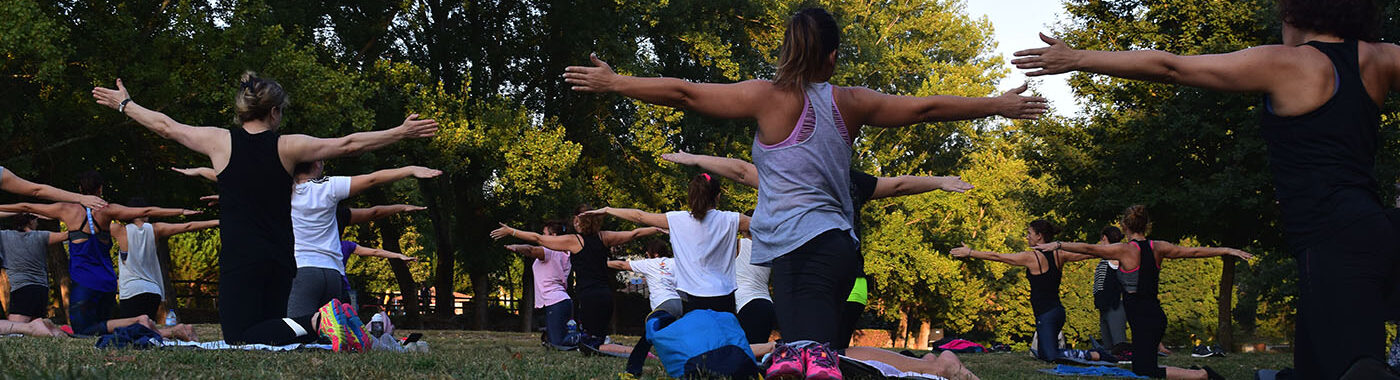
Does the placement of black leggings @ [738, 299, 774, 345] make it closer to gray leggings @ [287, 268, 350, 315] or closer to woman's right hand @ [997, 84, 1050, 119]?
gray leggings @ [287, 268, 350, 315]

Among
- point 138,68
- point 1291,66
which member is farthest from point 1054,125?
point 1291,66

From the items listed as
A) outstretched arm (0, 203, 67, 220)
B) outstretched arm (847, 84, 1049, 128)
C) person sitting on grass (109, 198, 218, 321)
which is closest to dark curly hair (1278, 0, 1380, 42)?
outstretched arm (847, 84, 1049, 128)

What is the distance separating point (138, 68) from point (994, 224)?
35.3 meters

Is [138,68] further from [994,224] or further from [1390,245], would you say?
[994,224]

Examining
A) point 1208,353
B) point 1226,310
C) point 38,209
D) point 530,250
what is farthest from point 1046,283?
point 1226,310

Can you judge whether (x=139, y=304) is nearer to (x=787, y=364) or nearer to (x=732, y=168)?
(x=732, y=168)

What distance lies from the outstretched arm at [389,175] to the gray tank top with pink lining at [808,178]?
3409 millimetres

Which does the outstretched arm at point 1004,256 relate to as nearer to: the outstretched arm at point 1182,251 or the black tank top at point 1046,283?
the black tank top at point 1046,283

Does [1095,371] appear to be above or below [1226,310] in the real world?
below

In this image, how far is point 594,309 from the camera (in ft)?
42.6

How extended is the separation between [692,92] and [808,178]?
641mm

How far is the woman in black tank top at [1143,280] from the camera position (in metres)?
10.5

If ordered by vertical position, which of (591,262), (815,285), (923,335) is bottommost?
(923,335)

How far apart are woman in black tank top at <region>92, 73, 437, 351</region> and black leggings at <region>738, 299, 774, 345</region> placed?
3458mm
